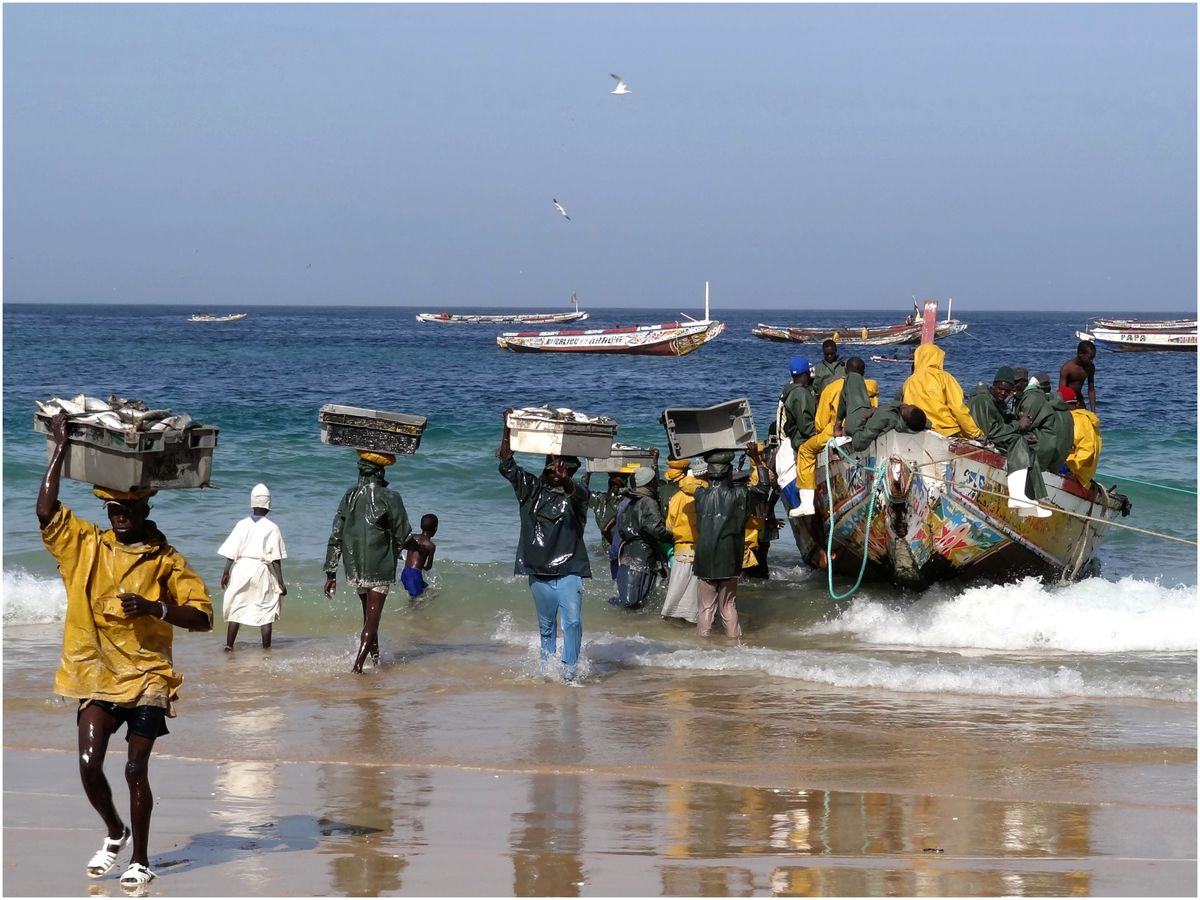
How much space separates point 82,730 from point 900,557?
819cm

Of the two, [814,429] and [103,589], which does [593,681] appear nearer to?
[814,429]

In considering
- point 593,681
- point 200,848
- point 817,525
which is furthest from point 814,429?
point 200,848

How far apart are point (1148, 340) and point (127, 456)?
64704 millimetres

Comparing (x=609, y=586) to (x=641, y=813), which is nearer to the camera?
(x=641, y=813)

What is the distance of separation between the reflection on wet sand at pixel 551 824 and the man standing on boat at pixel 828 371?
561 centimetres

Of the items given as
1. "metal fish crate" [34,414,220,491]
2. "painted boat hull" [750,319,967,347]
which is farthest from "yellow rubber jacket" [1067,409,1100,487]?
"painted boat hull" [750,319,967,347]

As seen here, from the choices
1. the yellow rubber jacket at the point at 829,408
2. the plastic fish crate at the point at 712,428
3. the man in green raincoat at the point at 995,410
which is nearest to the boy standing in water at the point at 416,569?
the plastic fish crate at the point at 712,428

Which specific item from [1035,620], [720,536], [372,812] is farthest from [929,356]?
[372,812]

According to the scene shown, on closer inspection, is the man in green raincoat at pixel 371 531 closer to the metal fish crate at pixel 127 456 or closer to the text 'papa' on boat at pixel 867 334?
the metal fish crate at pixel 127 456

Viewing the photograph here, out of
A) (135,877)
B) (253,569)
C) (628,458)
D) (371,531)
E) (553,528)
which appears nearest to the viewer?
(135,877)

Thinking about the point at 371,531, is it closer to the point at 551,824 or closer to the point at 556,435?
the point at 556,435

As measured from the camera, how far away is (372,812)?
6289 millimetres

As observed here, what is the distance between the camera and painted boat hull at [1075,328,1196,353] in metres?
63.3

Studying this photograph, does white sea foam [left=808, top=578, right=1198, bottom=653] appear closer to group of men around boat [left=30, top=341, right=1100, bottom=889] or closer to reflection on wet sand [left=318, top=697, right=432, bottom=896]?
group of men around boat [left=30, top=341, right=1100, bottom=889]
